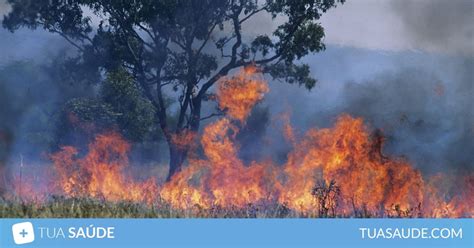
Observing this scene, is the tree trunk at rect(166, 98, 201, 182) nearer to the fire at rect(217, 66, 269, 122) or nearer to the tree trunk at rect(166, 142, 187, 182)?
the tree trunk at rect(166, 142, 187, 182)

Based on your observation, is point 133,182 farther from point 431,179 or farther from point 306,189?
point 431,179

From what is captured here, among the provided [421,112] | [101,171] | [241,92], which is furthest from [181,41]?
[421,112]

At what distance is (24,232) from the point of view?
15.0m

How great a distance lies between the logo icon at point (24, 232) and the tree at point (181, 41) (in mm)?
5203

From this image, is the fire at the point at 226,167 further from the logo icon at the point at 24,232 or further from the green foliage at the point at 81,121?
the logo icon at the point at 24,232

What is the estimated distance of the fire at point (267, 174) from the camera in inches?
723

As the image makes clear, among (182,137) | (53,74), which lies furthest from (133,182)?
(53,74)

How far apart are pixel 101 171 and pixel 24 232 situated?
4.27m

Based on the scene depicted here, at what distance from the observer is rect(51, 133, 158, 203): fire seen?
1859cm

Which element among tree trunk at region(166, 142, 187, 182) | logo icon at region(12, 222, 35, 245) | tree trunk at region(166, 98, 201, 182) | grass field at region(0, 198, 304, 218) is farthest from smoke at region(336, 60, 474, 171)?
logo icon at region(12, 222, 35, 245)

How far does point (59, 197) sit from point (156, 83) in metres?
4.26

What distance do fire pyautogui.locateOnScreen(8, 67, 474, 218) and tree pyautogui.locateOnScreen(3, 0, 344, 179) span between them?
71 centimetres

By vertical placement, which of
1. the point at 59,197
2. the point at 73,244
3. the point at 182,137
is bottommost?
the point at 73,244

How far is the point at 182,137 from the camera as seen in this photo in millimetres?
19453
